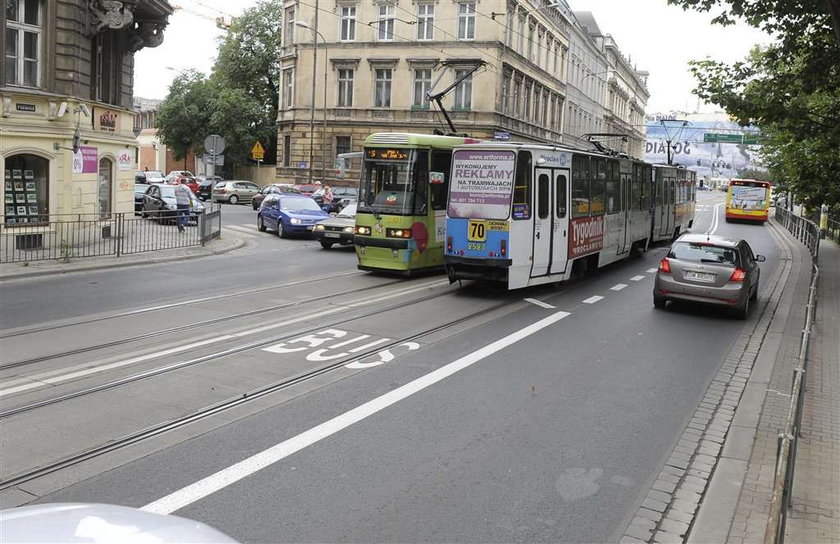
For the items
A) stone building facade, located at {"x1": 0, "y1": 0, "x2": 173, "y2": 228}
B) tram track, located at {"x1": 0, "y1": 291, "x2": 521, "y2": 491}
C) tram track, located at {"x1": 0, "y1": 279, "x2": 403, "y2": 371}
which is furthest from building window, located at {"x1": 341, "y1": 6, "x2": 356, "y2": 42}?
tram track, located at {"x1": 0, "y1": 291, "x2": 521, "y2": 491}

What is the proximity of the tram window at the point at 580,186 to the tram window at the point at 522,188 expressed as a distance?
2051mm

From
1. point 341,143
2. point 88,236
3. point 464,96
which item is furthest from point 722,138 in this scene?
point 88,236

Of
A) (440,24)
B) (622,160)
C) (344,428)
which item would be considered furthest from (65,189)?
(440,24)

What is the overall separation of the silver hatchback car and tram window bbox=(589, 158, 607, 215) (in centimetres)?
399

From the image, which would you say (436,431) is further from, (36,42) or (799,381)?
(36,42)

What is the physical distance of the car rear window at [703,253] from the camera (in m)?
13.9

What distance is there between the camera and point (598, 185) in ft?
61.7

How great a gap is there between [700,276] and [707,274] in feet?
0.40

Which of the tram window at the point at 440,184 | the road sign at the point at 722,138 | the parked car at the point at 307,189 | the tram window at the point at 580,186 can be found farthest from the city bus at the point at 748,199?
the tram window at the point at 440,184

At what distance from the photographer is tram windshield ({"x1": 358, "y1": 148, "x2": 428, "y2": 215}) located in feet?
56.0

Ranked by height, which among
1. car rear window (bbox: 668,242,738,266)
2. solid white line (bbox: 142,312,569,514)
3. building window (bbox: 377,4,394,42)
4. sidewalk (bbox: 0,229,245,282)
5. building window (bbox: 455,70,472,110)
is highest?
building window (bbox: 377,4,394,42)

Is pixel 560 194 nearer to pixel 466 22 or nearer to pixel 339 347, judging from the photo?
pixel 339 347

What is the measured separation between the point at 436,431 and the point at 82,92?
58.0 feet

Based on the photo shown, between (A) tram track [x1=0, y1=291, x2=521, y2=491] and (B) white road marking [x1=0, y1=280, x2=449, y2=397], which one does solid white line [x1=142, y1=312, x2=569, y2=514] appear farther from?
(B) white road marking [x1=0, y1=280, x2=449, y2=397]
